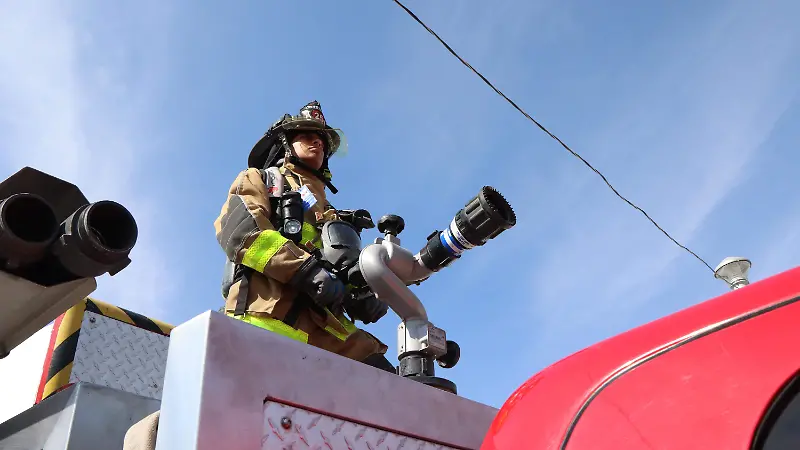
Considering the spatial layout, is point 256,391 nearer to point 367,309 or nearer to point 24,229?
point 24,229

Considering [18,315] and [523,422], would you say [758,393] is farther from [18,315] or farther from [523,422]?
[18,315]

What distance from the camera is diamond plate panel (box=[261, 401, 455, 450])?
4.44ft

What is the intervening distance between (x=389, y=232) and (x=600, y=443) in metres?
1.55

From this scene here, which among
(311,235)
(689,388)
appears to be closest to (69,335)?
(311,235)

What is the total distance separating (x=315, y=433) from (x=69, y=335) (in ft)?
5.96

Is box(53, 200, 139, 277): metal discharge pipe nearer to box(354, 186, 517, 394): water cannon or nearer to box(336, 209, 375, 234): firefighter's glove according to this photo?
box(354, 186, 517, 394): water cannon

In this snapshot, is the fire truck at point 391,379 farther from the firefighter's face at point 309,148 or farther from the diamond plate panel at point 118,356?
the firefighter's face at point 309,148

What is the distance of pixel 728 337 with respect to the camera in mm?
1017

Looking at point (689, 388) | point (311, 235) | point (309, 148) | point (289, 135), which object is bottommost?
point (689, 388)

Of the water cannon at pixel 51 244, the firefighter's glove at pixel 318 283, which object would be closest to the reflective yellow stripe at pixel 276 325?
the firefighter's glove at pixel 318 283

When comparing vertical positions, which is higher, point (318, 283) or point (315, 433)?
point (318, 283)

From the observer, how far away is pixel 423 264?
2.45 m

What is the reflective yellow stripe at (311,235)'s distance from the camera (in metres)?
3.06

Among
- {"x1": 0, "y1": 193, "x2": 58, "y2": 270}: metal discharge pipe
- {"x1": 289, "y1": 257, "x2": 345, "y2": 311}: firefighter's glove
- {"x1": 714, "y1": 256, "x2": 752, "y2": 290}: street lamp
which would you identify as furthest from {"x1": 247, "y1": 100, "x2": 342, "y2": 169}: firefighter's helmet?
{"x1": 714, "y1": 256, "x2": 752, "y2": 290}: street lamp
